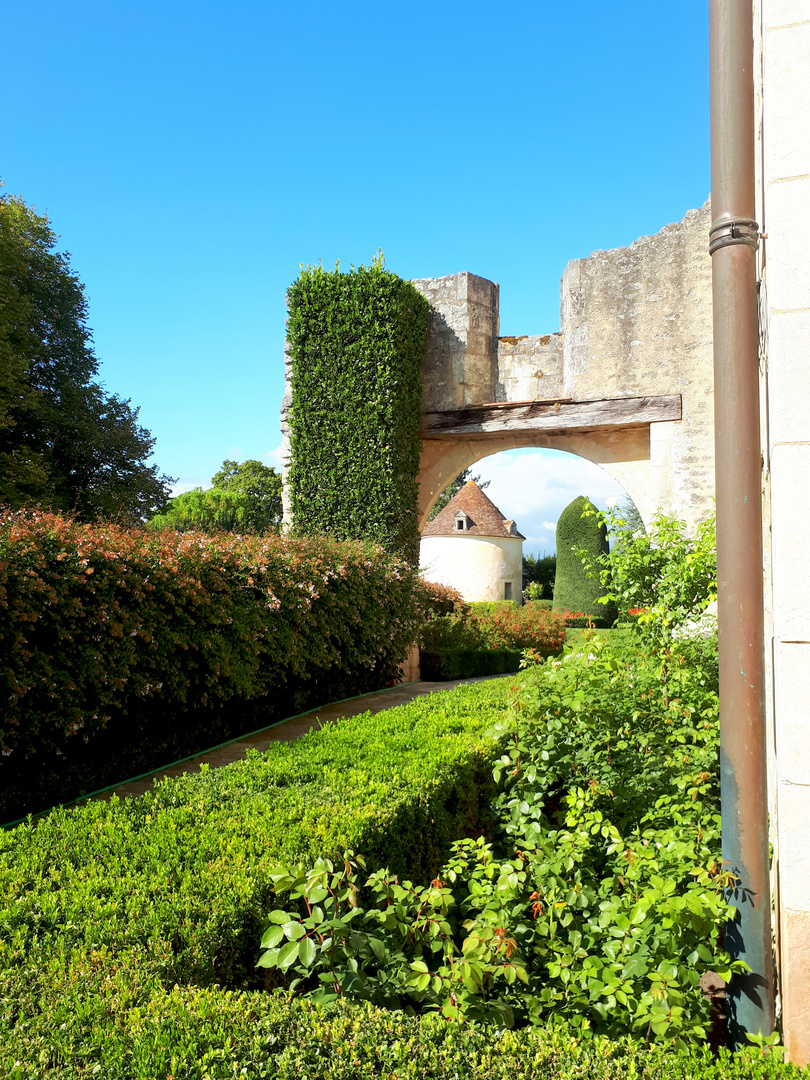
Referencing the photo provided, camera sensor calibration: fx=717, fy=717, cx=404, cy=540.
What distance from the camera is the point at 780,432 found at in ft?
7.69

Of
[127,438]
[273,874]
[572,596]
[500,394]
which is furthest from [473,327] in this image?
[572,596]

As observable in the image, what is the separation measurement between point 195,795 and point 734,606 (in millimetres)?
2465

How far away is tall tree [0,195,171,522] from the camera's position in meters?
16.7

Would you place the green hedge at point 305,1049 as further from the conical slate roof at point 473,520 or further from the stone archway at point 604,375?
the conical slate roof at point 473,520

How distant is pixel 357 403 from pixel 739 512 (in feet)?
26.6

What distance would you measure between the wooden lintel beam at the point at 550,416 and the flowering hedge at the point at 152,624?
2.73 meters

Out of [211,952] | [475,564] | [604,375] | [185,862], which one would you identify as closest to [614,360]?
[604,375]

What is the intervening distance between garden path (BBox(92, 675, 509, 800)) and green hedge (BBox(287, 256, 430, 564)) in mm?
2237

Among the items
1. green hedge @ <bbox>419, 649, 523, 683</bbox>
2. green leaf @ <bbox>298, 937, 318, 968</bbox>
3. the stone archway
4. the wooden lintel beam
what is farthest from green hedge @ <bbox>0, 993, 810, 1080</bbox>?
green hedge @ <bbox>419, 649, 523, 683</bbox>

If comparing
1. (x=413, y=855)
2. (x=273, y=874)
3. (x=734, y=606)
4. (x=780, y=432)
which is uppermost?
(x=780, y=432)

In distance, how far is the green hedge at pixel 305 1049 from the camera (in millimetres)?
1590

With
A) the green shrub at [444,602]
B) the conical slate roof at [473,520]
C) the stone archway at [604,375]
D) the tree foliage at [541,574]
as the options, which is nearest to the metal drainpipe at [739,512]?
the stone archway at [604,375]

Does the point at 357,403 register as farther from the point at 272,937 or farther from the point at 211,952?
the point at 272,937

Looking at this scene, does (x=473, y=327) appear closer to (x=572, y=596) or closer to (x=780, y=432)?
(x=780, y=432)
